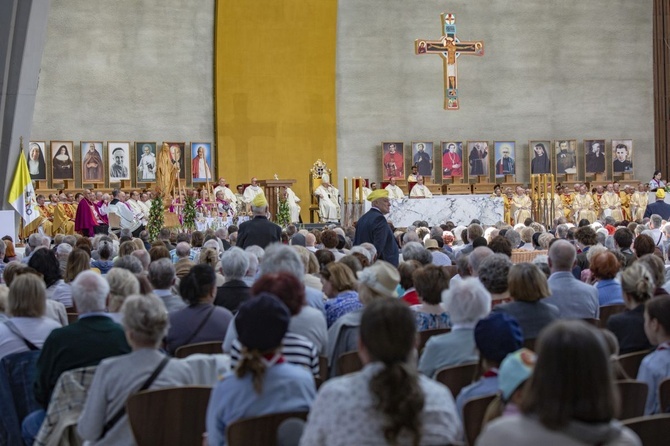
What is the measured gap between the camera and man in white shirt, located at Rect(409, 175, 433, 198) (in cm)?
2641

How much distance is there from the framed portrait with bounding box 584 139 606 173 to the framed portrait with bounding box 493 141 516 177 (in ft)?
7.38

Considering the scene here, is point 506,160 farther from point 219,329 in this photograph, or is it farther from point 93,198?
point 219,329

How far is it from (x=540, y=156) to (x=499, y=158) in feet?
4.11

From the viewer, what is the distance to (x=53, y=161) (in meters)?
25.0

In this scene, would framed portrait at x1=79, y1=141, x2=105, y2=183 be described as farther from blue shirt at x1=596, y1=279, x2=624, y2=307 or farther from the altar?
blue shirt at x1=596, y1=279, x2=624, y2=307

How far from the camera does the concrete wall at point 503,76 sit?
93.0ft

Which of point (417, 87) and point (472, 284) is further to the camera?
point (417, 87)

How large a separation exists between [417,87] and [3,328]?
24.1 m

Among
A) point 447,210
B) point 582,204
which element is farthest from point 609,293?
point 582,204

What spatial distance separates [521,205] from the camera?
1008 inches

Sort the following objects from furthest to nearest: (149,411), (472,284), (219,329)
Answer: (219,329) < (472,284) < (149,411)

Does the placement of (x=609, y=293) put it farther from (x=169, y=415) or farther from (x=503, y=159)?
(x=503, y=159)

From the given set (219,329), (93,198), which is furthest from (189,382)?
(93,198)

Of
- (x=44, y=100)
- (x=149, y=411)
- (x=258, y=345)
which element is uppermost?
(x=44, y=100)
